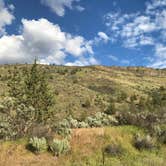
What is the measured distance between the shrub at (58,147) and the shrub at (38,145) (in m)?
0.27

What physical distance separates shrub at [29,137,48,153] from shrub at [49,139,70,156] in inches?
10.8

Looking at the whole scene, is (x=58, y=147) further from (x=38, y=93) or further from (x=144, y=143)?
(x=38, y=93)

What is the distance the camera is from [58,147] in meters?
12.6

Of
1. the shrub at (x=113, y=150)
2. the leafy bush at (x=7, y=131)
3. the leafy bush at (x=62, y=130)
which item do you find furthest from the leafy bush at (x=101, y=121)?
the leafy bush at (x=7, y=131)

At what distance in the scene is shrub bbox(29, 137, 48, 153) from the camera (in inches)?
499

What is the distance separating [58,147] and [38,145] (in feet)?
2.66

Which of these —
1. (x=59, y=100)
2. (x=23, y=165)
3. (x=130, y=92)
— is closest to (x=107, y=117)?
(x=23, y=165)

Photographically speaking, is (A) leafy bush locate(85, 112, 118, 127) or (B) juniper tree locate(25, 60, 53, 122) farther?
(B) juniper tree locate(25, 60, 53, 122)

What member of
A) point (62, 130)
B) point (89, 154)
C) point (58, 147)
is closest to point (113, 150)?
point (89, 154)

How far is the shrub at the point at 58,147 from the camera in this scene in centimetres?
1266

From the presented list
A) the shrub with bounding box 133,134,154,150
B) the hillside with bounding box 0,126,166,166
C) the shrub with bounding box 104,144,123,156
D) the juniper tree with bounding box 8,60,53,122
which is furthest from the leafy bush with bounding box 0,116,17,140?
the juniper tree with bounding box 8,60,53,122

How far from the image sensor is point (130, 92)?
68.4 m

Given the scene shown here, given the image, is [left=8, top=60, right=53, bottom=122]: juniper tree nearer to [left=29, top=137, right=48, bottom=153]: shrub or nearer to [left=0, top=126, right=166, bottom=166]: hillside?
[left=0, top=126, right=166, bottom=166]: hillside

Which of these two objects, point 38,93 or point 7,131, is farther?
point 38,93
